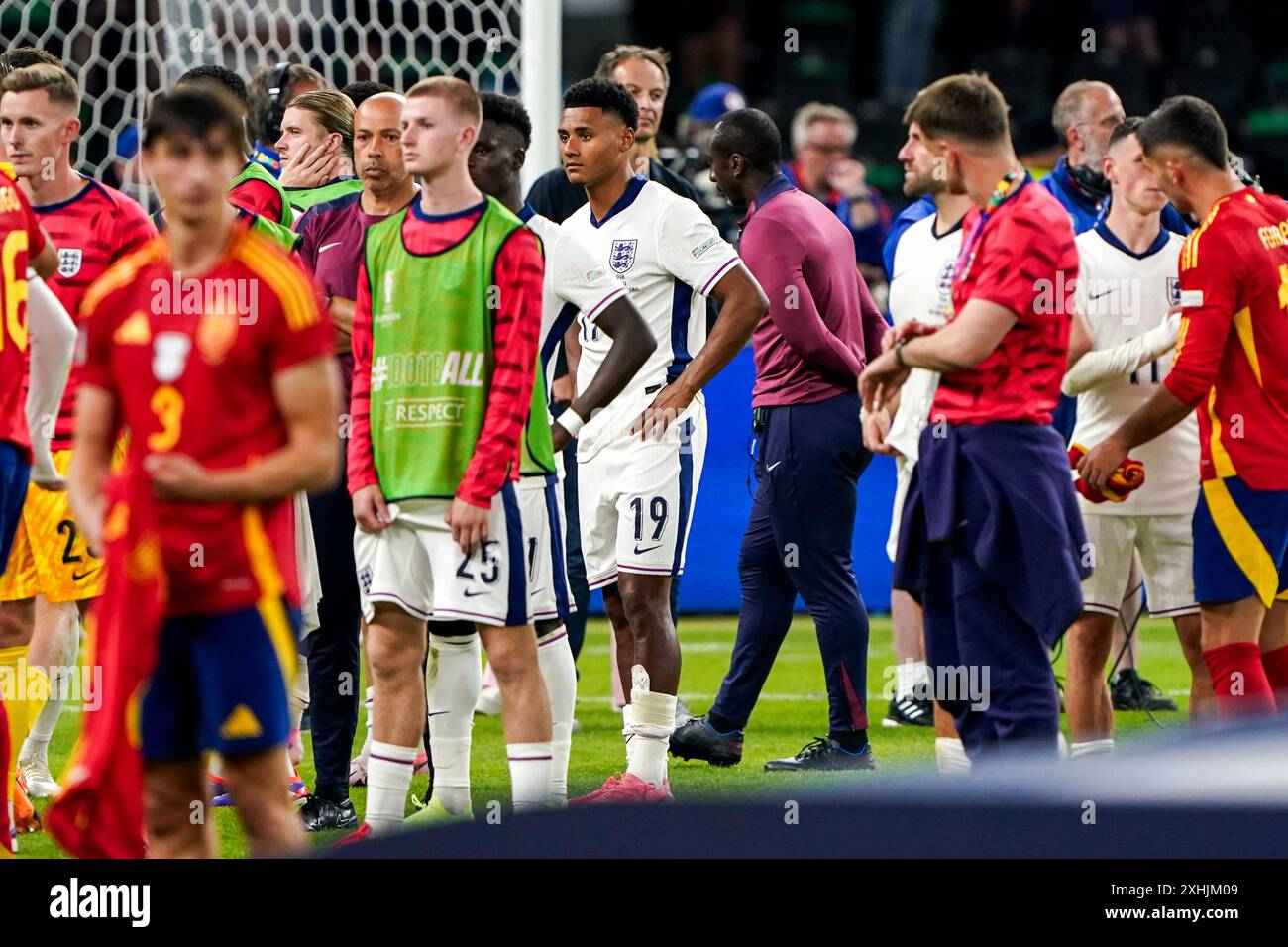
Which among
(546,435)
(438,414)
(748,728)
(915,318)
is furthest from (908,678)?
(438,414)

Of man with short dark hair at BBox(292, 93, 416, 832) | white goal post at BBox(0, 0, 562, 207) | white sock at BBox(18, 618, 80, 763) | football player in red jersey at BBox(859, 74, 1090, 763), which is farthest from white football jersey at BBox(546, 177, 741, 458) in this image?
white goal post at BBox(0, 0, 562, 207)

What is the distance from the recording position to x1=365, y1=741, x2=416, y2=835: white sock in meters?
4.82

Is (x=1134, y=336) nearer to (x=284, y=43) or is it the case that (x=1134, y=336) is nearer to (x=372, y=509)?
(x=372, y=509)

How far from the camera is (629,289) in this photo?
621cm

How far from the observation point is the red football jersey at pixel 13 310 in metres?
4.53

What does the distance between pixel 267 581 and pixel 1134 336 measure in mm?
3587

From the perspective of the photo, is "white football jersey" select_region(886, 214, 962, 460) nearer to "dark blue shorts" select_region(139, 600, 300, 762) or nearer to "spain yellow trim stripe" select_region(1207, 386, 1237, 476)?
"spain yellow trim stripe" select_region(1207, 386, 1237, 476)

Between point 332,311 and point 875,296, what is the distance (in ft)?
20.9

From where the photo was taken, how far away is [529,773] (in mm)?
4828

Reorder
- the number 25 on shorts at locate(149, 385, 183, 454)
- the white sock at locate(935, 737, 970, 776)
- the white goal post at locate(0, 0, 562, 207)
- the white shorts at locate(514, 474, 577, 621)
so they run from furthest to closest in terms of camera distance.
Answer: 1. the white goal post at locate(0, 0, 562, 207)
2. the white sock at locate(935, 737, 970, 776)
3. the white shorts at locate(514, 474, 577, 621)
4. the number 25 on shorts at locate(149, 385, 183, 454)

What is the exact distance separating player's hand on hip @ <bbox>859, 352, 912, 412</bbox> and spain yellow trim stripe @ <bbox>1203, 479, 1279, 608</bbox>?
1.34 m

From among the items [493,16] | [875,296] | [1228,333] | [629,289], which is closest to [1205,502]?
[1228,333]
